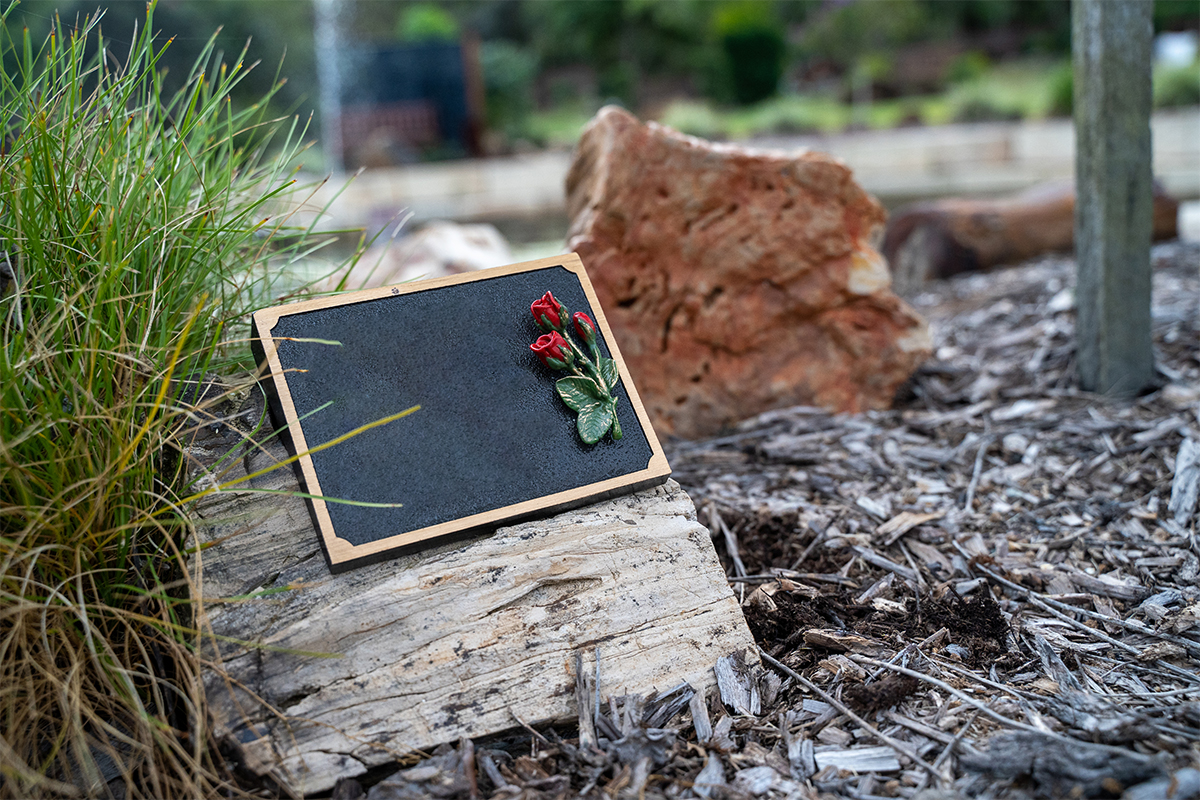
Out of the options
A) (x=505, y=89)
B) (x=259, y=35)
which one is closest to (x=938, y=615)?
(x=259, y=35)

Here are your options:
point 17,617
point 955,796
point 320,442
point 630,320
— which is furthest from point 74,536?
point 630,320

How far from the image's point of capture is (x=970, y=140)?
11.0 m

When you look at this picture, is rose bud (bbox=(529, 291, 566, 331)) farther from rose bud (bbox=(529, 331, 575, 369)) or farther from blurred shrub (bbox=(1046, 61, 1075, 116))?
blurred shrub (bbox=(1046, 61, 1075, 116))

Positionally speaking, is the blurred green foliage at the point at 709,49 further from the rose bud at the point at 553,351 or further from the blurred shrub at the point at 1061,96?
the rose bud at the point at 553,351

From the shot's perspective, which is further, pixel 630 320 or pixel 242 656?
pixel 630 320

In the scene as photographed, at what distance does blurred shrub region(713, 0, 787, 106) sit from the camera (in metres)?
18.2

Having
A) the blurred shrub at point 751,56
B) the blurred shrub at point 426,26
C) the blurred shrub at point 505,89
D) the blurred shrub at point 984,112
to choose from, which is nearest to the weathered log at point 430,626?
the blurred shrub at point 984,112

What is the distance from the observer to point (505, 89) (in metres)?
19.0

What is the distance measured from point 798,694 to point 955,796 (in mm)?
348

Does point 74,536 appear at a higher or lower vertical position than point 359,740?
higher

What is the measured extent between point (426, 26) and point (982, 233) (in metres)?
19.6

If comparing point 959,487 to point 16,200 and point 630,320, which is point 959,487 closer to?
point 630,320

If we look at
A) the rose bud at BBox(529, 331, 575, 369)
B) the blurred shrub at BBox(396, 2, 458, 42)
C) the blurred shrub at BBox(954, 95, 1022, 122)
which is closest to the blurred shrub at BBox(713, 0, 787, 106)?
the blurred shrub at BBox(954, 95, 1022, 122)

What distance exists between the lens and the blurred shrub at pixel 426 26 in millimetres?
21188
